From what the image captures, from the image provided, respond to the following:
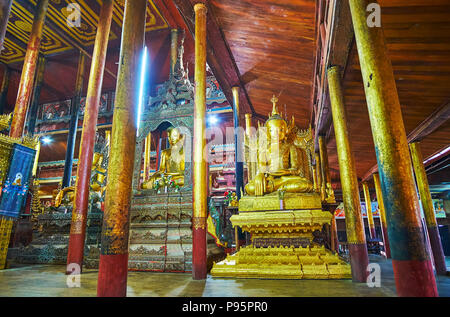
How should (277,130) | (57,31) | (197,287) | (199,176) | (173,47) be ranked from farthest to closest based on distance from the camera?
1. (173,47)
2. (57,31)
3. (277,130)
4. (199,176)
5. (197,287)

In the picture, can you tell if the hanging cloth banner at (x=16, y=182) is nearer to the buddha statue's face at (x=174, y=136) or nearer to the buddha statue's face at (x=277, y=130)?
the buddha statue's face at (x=174, y=136)

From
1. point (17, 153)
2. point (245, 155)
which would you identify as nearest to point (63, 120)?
point (17, 153)

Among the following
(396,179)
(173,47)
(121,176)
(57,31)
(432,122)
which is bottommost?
(396,179)

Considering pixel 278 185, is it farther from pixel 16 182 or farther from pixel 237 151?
→ pixel 16 182

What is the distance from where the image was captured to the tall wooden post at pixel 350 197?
309 cm

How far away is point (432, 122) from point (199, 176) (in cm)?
525

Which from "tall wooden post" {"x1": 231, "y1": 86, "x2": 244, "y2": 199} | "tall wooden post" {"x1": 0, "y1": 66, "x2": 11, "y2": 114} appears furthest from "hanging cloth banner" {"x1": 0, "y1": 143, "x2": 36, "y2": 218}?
"tall wooden post" {"x1": 0, "y1": 66, "x2": 11, "y2": 114}

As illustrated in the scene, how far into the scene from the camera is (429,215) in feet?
17.8

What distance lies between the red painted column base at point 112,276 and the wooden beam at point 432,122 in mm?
6220

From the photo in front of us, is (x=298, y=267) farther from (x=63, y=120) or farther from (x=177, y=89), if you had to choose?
(x=63, y=120)

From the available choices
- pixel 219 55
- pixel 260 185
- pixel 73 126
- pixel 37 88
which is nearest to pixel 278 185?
pixel 260 185

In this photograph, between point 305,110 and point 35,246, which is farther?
point 305,110

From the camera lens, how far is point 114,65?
38.7 ft
